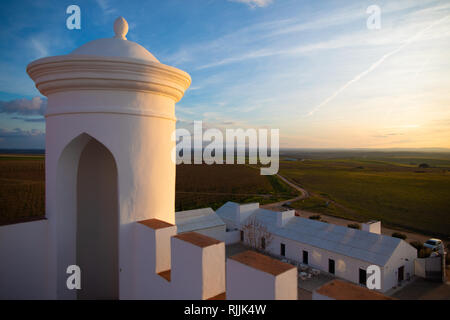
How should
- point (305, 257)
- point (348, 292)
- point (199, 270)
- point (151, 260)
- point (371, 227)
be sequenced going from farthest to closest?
1. point (371, 227)
2. point (305, 257)
3. point (151, 260)
4. point (199, 270)
5. point (348, 292)

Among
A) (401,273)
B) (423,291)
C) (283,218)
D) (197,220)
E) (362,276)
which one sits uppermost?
(283,218)

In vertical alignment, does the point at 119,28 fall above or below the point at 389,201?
above

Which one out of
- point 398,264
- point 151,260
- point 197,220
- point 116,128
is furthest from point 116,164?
point 197,220

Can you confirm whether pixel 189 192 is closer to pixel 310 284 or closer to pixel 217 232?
pixel 217 232

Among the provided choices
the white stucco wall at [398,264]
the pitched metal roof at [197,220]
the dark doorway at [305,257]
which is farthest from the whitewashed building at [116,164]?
the pitched metal roof at [197,220]

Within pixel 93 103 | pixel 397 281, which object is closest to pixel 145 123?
pixel 93 103

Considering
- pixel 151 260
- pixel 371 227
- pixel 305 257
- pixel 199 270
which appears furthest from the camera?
pixel 371 227

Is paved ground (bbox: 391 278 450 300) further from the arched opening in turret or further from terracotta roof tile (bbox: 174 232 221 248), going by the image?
terracotta roof tile (bbox: 174 232 221 248)

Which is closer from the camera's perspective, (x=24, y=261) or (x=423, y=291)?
(x=24, y=261)
